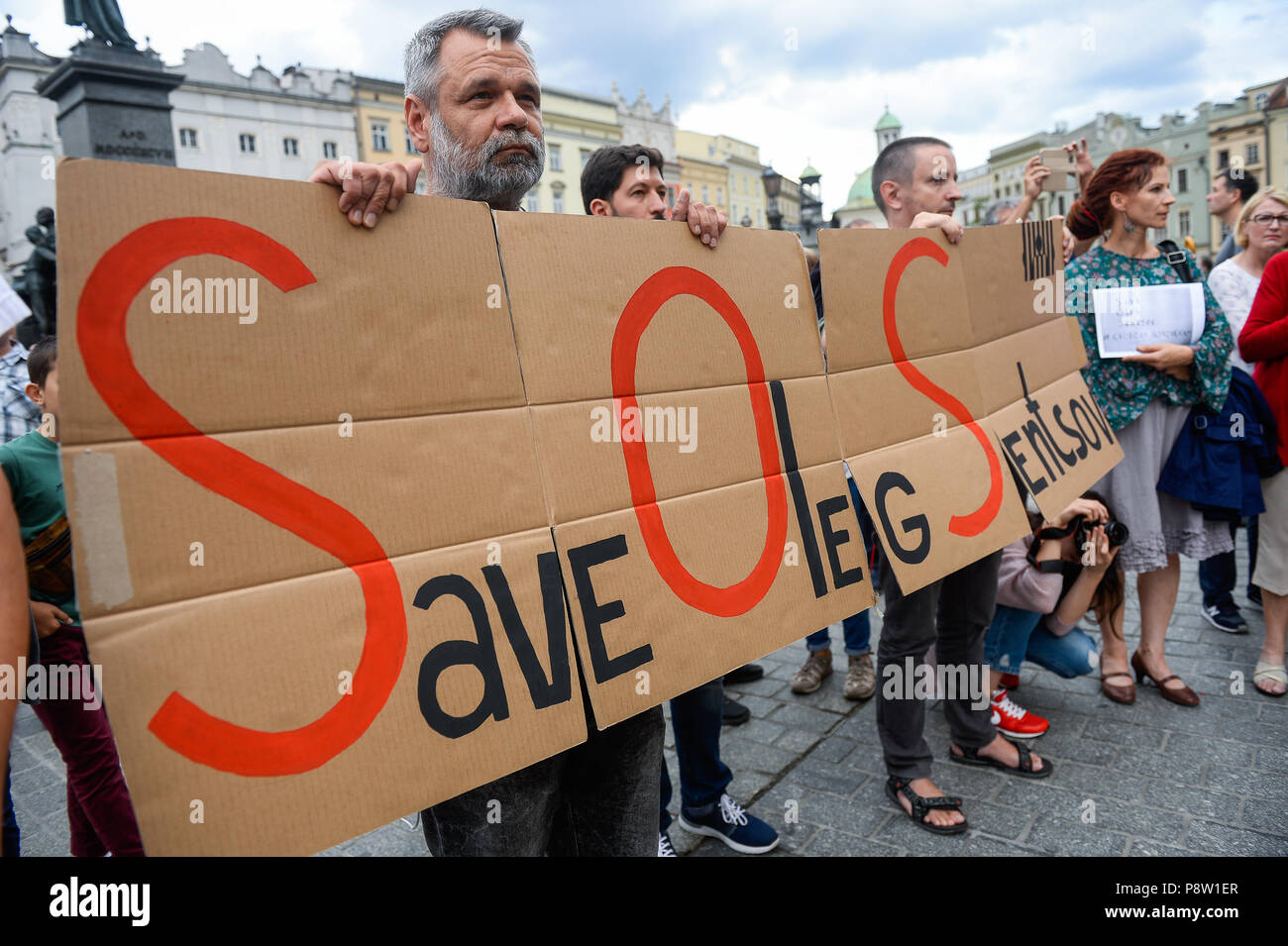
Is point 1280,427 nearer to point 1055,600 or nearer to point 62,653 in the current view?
point 1055,600

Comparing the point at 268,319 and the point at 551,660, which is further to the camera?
the point at 551,660

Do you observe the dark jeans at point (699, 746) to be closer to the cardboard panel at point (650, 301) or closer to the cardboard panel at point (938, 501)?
the cardboard panel at point (938, 501)

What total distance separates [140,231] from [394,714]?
882 millimetres

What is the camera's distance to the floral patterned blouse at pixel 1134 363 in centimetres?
343

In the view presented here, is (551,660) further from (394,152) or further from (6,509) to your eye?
(394,152)

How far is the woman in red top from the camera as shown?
12.0 ft

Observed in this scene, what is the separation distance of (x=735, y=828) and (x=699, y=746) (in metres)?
0.32

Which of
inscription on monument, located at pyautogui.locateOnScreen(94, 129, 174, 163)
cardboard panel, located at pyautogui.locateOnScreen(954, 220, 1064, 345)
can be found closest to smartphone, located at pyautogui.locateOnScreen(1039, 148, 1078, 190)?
cardboard panel, located at pyautogui.locateOnScreen(954, 220, 1064, 345)

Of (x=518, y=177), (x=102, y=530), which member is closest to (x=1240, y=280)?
(x=518, y=177)

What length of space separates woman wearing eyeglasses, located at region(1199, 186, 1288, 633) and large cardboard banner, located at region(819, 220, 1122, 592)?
1788 mm

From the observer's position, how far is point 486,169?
1743 mm

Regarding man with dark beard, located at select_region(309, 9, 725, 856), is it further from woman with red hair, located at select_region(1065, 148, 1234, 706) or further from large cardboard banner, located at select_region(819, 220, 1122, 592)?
woman with red hair, located at select_region(1065, 148, 1234, 706)
